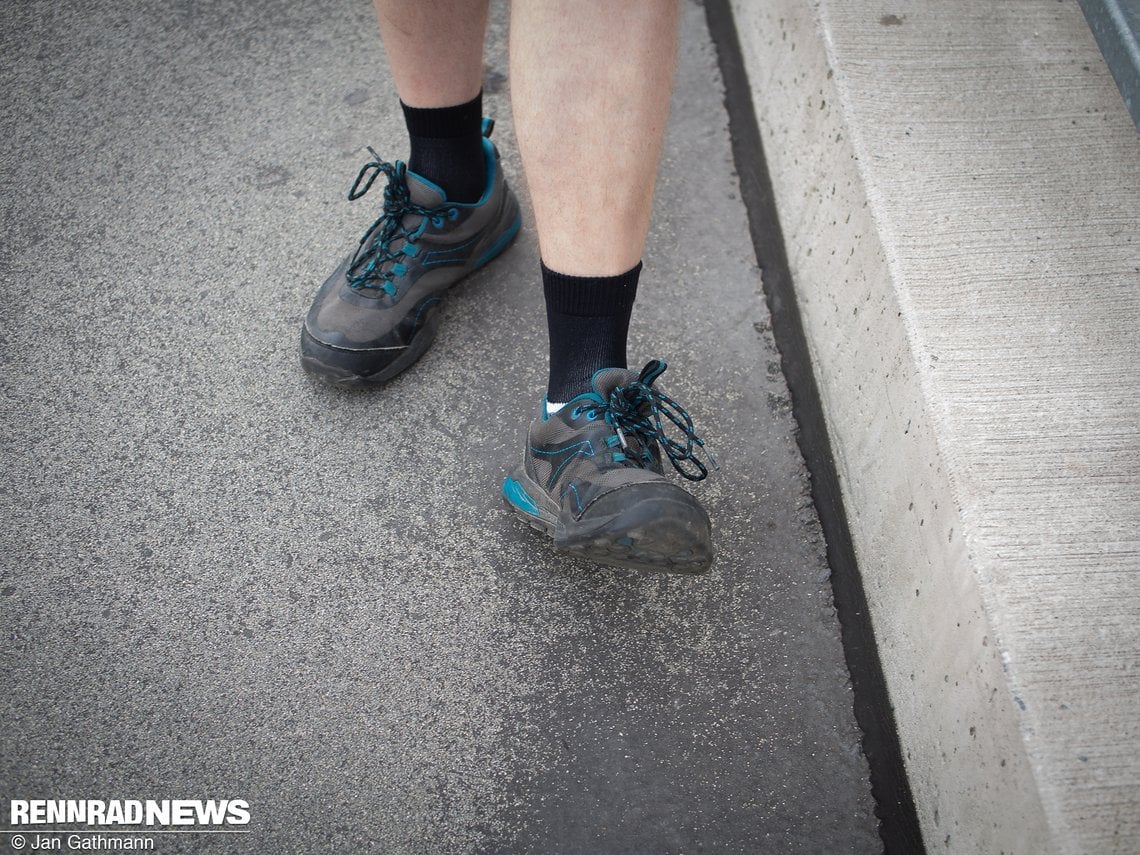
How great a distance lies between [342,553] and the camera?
4.30 feet

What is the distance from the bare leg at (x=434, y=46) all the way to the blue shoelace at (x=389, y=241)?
0.15 meters

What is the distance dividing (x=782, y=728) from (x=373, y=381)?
83 centimetres

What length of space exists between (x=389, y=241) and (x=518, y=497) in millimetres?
520

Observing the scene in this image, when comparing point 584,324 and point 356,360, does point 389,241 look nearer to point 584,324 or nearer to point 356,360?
point 356,360

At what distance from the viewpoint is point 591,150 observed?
1.11m

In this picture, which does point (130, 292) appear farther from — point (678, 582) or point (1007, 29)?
point (1007, 29)

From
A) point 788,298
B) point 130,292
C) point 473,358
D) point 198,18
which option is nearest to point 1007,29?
point 788,298

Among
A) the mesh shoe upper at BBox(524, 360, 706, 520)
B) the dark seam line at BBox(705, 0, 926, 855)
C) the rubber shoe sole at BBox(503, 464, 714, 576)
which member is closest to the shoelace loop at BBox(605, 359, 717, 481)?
the mesh shoe upper at BBox(524, 360, 706, 520)

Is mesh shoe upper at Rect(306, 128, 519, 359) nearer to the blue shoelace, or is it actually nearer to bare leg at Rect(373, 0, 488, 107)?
the blue shoelace

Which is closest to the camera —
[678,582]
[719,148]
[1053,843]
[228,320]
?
[1053,843]

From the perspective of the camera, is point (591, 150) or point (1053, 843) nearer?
point (1053, 843)

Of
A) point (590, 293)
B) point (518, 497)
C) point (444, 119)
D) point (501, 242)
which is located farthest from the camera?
point (501, 242)

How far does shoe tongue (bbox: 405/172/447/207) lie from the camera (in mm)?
1481

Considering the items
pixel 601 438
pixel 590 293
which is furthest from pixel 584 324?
pixel 601 438
